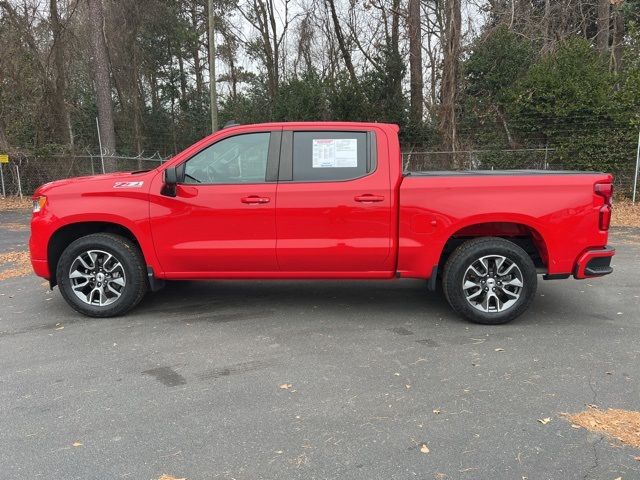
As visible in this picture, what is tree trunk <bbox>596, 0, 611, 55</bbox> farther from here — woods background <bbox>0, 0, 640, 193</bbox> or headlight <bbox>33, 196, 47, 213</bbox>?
headlight <bbox>33, 196, 47, 213</bbox>

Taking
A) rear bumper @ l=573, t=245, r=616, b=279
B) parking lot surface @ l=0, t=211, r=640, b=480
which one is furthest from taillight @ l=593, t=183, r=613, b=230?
parking lot surface @ l=0, t=211, r=640, b=480

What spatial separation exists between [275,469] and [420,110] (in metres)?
17.4

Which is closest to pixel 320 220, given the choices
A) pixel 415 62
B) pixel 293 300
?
pixel 293 300

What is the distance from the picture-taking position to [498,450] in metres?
2.85

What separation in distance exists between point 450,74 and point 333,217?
13871 millimetres

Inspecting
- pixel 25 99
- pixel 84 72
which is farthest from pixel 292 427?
pixel 84 72

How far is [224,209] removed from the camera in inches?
190

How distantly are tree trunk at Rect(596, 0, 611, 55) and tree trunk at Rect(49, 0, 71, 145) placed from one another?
19202mm

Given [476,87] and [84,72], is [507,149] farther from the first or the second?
[84,72]

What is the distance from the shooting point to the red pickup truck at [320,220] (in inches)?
184

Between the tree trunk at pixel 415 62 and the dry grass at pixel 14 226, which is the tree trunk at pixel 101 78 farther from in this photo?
the tree trunk at pixel 415 62

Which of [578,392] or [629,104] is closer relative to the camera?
[578,392]

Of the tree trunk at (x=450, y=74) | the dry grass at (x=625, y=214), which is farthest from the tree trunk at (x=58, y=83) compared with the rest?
the dry grass at (x=625, y=214)

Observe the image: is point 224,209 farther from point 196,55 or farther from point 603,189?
point 196,55
